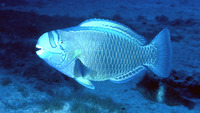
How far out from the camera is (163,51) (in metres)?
1.82

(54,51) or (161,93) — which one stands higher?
(54,51)

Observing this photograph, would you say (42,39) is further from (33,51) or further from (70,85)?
(33,51)

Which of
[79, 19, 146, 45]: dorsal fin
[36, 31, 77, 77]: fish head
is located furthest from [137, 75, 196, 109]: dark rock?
[36, 31, 77, 77]: fish head

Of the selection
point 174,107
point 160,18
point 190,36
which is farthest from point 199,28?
point 174,107

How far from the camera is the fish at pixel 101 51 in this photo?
5.26ft

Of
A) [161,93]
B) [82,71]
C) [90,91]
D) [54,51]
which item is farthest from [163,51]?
[90,91]

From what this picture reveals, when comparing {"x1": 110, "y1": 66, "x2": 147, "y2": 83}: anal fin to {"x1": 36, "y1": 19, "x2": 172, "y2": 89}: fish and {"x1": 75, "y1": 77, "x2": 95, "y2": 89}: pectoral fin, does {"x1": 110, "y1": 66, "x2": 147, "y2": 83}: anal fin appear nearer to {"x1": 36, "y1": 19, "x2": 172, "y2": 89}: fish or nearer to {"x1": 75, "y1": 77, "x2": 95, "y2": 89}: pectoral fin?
{"x1": 36, "y1": 19, "x2": 172, "y2": 89}: fish

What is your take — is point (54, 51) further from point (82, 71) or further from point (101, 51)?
point (101, 51)

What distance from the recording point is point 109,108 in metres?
2.90

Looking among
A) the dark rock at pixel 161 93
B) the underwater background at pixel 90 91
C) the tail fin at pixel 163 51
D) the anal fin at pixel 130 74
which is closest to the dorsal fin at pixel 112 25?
the tail fin at pixel 163 51

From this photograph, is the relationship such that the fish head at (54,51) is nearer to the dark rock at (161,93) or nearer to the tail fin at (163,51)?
the tail fin at (163,51)

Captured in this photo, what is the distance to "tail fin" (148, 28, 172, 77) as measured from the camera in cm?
178

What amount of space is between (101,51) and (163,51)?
0.79 metres

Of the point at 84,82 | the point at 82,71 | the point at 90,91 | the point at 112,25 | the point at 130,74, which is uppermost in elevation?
the point at 112,25
